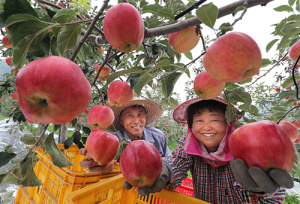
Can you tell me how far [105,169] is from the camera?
973mm

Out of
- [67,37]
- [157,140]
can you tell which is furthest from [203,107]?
[157,140]

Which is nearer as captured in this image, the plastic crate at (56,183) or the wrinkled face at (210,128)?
the plastic crate at (56,183)

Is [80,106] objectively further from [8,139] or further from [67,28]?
[8,139]

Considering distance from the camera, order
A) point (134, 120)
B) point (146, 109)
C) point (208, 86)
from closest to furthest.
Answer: point (208, 86) < point (134, 120) < point (146, 109)

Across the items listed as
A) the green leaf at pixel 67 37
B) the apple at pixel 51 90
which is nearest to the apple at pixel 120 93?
the green leaf at pixel 67 37

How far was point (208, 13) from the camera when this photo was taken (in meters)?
0.48

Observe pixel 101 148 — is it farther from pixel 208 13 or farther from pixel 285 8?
pixel 285 8

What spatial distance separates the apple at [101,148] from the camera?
902mm

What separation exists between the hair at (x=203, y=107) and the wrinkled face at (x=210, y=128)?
0.08ft

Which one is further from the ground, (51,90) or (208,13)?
(208,13)

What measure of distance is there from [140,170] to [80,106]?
387mm

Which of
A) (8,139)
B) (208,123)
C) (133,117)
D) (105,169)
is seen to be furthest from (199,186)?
(8,139)

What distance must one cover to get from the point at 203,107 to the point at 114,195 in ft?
2.68

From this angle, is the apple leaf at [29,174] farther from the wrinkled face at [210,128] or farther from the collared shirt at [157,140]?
the collared shirt at [157,140]
